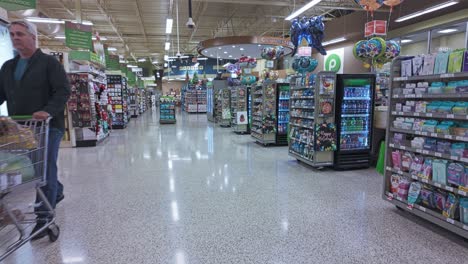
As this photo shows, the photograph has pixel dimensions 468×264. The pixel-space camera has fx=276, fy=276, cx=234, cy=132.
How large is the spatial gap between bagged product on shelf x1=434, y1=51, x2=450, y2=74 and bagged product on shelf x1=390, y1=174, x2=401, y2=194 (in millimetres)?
1259

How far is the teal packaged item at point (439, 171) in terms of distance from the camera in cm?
275

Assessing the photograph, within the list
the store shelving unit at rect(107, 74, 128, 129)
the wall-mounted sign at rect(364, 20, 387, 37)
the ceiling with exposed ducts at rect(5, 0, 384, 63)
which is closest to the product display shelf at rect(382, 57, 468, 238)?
the wall-mounted sign at rect(364, 20, 387, 37)

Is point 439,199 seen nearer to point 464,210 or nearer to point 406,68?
point 464,210

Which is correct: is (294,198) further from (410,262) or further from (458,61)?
(458,61)

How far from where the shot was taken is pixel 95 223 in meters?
3.03

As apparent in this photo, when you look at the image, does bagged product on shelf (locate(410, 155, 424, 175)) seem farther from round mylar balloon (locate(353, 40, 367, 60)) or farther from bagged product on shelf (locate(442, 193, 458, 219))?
round mylar balloon (locate(353, 40, 367, 60))

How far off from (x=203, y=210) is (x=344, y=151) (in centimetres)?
315

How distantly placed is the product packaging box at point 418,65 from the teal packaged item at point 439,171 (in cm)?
98

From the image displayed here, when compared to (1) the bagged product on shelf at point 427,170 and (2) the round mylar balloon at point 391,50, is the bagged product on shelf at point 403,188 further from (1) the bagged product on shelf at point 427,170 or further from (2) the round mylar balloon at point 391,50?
(2) the round mylar balloon at point 391,50

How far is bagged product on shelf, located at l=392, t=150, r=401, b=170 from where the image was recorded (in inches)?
129

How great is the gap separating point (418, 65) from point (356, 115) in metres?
2.23

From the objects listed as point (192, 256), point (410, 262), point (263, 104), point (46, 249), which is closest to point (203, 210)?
point (192, 256)

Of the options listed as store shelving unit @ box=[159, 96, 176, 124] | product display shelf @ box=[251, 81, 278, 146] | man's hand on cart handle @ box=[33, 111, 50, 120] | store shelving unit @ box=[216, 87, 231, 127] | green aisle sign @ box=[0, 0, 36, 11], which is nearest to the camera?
man's hand on cart handle @ box=[33, 111, 50, 120]

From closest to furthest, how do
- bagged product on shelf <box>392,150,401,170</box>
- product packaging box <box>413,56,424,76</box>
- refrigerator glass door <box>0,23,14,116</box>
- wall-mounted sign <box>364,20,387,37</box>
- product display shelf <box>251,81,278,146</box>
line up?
product packaging box <box>413,56,424,76</box>
bagged product on shelf <box>392,150,401,170</box>
refrigerator glass door <box>0,23,14,116</box>
wall-mounted sign <box>364,20,387,37</box>
product display shelf <box>251,81,278,146</box>
